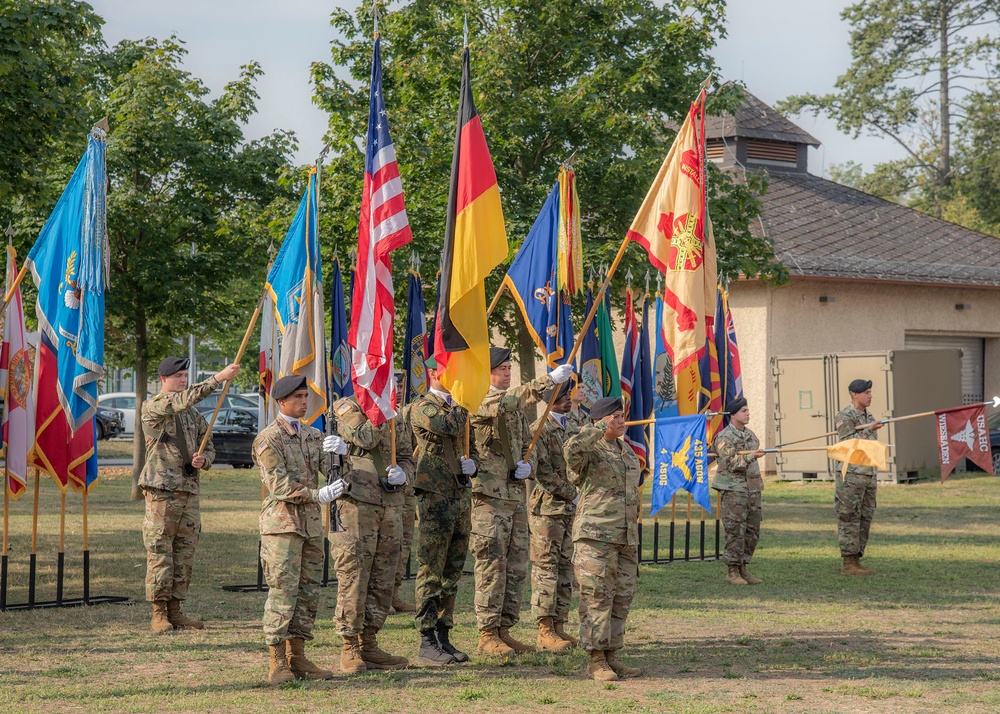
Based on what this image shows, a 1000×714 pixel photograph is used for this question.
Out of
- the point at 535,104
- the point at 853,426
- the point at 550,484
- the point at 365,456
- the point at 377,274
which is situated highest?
the point at 535,104

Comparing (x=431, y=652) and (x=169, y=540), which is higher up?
(x=169, y=540)

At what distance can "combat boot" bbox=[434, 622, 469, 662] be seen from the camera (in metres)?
8.70

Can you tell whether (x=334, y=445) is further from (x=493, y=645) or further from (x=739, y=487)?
(x=739, y=487)

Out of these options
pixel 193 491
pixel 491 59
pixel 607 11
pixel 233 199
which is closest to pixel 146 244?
pixel 233 199

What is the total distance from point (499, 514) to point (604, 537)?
994 millimetres

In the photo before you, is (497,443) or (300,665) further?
(497,443)

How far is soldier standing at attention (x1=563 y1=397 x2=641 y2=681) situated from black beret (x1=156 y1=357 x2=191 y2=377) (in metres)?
3.79

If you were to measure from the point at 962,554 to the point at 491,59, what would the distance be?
29.9 feet

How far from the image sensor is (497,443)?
8898 mm

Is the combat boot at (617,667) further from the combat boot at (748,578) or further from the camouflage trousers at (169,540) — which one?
the combat boot at (748,578)

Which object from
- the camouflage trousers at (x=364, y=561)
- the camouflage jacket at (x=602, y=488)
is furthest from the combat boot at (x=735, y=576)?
the camouflage trousers at (x=364, y=561)

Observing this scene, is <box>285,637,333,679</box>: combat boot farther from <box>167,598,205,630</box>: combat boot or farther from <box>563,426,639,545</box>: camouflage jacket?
<box>167,598,205,630</box>: combat boot

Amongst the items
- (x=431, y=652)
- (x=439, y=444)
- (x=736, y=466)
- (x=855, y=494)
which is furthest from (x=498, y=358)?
(x=855, y=494)

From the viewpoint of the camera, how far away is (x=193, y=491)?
403 inches
